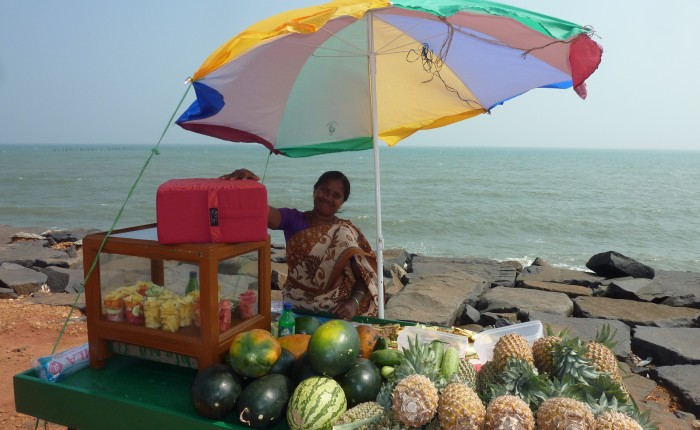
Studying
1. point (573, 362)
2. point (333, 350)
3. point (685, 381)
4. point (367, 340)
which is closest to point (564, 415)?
point (573, 362)

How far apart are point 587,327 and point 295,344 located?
536cm

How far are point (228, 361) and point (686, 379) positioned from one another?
5.00 m

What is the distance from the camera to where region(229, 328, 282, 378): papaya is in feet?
7.28

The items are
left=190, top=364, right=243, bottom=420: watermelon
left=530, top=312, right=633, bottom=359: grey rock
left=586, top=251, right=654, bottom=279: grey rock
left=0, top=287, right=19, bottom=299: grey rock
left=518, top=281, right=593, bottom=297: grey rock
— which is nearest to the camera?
left=190, top=364, right=243, bottom=420: watermelon

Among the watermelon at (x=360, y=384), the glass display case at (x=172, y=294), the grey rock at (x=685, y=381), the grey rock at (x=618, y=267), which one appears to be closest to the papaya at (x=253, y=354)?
the glass display case at (x=172, y=294)

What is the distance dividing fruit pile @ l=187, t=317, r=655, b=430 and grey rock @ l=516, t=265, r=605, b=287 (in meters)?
8.03

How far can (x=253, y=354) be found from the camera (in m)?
2.22

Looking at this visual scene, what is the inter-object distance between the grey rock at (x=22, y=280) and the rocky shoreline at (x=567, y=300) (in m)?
0.01

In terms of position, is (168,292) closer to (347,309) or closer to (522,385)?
(347,309)

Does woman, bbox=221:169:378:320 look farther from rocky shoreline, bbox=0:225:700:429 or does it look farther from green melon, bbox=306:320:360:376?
rocky shoreline, bbox=0:225:700:429

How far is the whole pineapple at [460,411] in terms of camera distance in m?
1.78

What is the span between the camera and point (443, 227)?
2231 centimetres

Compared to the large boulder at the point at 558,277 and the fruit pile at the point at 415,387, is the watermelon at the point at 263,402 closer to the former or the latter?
the fruit pile at the point at 415,387

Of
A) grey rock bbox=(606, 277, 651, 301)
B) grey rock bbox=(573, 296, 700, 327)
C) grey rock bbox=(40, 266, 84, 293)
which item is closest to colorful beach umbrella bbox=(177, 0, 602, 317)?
grey rock bbox=(573, 296, 700, 327)
